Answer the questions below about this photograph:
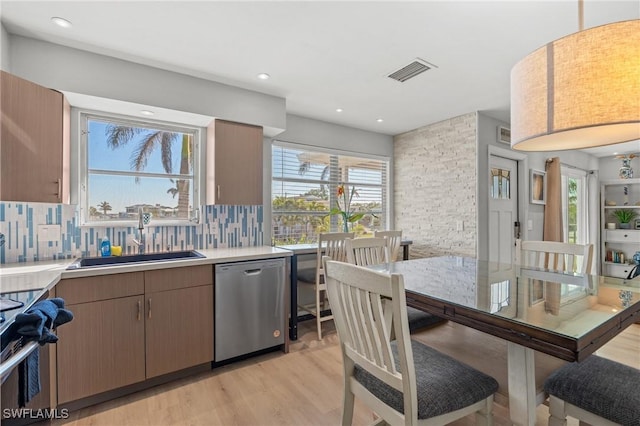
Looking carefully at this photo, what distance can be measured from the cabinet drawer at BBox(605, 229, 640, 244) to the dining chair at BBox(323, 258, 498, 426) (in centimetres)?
617

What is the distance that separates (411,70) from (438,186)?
1.81 metres

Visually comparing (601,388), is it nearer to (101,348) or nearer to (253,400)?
(253,400)

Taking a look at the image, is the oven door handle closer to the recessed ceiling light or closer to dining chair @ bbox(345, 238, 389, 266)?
dining chair @ bbox(345, 238, 389, 266)

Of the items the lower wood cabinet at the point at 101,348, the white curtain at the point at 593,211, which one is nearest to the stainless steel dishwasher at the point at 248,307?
the lower wood cabinet at the point at 101,348

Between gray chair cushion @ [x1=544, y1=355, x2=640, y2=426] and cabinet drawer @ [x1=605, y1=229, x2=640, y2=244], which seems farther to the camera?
cabinet drawer @ [x1=605, y1=229, x2=640, y2=244]

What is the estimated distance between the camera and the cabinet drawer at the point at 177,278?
2123mm

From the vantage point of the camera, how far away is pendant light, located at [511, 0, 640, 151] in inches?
39.7

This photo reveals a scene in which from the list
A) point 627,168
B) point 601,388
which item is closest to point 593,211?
point 627,168

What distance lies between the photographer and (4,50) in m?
1.88

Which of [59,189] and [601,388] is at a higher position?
[59,189]

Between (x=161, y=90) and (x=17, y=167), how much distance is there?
110cm

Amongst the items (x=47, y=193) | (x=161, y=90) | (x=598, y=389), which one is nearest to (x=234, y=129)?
(x=161, y=90)

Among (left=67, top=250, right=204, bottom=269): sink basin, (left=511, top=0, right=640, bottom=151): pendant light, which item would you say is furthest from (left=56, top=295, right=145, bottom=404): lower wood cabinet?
(left=511, top=0, right=640, bottom=151): pendant light

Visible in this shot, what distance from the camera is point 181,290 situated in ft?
7.32
